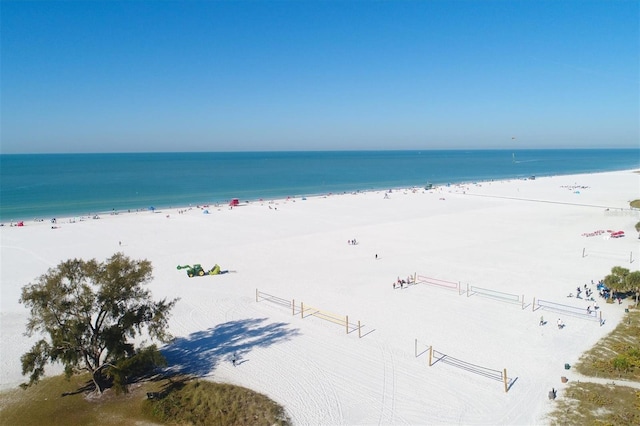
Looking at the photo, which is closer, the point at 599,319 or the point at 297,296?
the point at 599,319

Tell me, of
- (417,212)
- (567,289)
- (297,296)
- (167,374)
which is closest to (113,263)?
(167,374)

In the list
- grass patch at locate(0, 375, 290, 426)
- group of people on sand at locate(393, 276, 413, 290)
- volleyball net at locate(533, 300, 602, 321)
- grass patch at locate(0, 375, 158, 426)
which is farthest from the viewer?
group of people on sand at locate(393, 276, 413, 290)

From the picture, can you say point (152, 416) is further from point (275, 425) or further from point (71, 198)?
point (71, 198)

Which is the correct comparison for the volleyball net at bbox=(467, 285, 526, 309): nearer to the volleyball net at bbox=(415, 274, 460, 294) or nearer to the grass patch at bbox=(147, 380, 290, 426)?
the volleyball net at bbox=(415, 274, 460, 294)

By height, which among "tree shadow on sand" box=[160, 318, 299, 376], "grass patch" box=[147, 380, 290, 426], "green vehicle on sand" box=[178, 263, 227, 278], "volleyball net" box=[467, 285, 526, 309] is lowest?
"grass patch" box=[147, 380, 290, 426]

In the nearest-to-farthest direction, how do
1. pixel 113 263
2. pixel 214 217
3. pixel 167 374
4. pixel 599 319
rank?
pixel 113 263, pixel 167 374, pixel 599 319, pixel 214 217

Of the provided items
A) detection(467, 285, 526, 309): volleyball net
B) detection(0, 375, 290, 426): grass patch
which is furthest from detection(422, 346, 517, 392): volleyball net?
detection(467, 285, 526, 309): volleyball net
